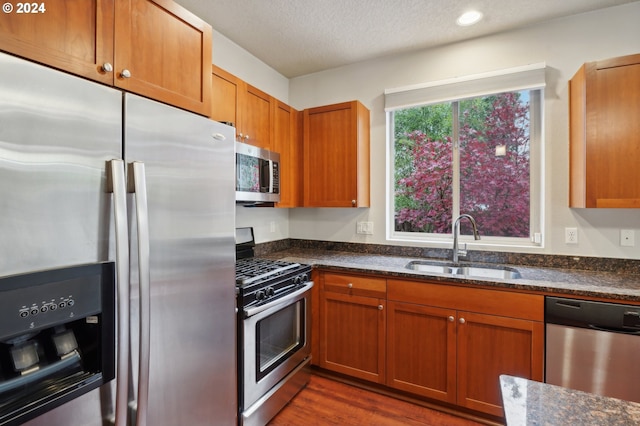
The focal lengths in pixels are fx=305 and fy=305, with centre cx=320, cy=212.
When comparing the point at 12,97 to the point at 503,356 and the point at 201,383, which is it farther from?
the point at 503,356

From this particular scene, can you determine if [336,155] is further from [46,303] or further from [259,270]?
[46,303]

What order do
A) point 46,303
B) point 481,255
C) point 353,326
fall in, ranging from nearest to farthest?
point 46,303
point 353,326
point 481,255

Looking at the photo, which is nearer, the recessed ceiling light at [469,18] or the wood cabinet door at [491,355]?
the wood cabinet door at [491,355]

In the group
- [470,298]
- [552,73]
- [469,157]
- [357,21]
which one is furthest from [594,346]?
[357,21]

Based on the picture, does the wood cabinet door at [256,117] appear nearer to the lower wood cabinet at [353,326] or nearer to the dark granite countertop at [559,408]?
the lower wood cabinet at [353,326]

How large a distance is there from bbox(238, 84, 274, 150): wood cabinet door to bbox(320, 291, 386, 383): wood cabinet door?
128 cm

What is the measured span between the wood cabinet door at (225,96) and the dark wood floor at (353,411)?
76.3 inches

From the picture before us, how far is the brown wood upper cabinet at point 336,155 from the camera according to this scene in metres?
2.56

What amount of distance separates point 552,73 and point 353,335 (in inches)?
92.4

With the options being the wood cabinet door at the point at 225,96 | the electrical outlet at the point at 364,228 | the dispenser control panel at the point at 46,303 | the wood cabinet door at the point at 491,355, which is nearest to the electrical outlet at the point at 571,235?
the wood cabinet door at the point at 491,355

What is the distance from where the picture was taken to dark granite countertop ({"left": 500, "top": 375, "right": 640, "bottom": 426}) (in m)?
0.61

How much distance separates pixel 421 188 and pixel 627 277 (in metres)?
1.43

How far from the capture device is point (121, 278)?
890 mm

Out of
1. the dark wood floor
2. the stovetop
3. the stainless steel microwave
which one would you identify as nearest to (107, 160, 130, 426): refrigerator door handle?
the stovetop
